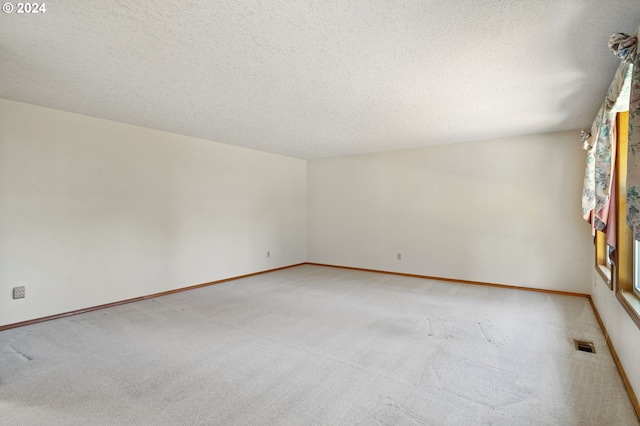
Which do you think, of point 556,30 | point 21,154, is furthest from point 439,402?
point 21,154

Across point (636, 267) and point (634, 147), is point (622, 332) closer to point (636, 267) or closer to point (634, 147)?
point (636, 267)

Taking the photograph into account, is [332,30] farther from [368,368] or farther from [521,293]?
[521,293]

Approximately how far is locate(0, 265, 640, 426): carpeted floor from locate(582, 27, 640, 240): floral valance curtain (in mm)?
1182

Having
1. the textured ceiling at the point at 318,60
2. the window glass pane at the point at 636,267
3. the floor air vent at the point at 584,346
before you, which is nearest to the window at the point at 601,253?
the floor air vent at the point at 584,346

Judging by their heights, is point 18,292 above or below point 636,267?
below

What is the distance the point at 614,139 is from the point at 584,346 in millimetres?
1738

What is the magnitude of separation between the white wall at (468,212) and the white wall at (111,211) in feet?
6.34

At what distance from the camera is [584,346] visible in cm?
257

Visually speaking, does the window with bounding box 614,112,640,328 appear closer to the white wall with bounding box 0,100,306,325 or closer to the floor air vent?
the floor air vent

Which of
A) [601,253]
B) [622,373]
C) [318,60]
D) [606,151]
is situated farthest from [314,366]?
[601,253]

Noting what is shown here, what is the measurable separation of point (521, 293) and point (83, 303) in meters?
5.66

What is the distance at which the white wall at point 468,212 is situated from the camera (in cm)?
419

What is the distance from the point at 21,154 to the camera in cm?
312

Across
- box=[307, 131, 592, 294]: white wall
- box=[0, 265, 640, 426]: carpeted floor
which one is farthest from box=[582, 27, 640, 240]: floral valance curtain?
box=[0, 265, 640, 426]: carpeted floor
